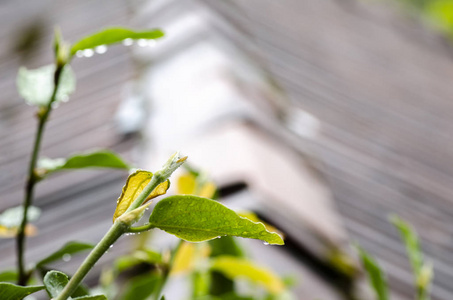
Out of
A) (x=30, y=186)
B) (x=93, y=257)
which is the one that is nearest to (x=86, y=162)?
(x=30, y=186)

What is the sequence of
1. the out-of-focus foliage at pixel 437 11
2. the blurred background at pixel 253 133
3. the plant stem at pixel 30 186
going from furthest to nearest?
the out-of-focus foliage at pixel 437 11, the blurred background at pixel 253 133, the plant stem at pixel 30 186

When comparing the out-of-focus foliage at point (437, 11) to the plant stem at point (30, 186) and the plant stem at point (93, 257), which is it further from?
the plant stem at point (93, 257)

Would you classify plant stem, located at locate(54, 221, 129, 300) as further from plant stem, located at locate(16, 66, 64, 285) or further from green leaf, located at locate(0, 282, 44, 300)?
plant stem, located at locate(16, 66, 64, 285)

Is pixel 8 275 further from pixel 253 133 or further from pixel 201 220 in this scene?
pixel 253 133

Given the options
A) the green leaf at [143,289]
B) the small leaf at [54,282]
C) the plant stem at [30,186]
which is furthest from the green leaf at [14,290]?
the green leaf at [143,289]

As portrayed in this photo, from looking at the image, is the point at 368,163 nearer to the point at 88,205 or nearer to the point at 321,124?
the point at 321,124

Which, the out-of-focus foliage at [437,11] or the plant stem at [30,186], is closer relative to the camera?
the plant stem at [30,186]

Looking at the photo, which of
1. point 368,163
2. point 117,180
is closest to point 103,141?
point 117,180
